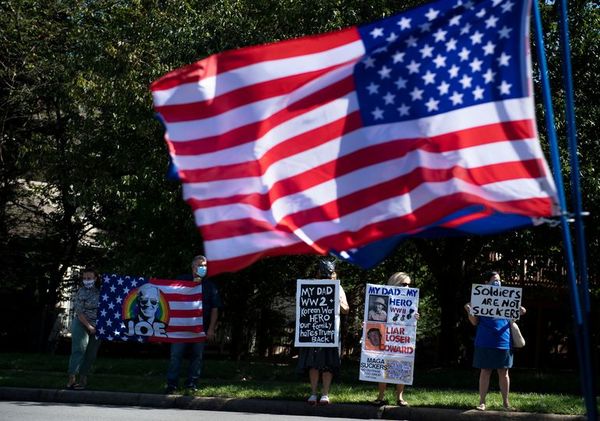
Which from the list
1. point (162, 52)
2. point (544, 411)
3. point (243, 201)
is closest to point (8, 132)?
point (162, 52)

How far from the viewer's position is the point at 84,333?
16531 mm

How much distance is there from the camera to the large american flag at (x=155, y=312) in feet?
54.0

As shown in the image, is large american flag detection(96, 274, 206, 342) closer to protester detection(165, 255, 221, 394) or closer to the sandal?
protester detection(165, 255, 221, 394)

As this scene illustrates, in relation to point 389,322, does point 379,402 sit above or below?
below

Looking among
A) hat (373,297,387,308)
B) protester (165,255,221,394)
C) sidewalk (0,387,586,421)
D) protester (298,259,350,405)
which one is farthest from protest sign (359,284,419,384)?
protester (165,255,221,394)

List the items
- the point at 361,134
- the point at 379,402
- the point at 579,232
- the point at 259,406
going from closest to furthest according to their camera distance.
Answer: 1. the point at 579,232
2. the point at 361,134
3. the point at 379,402
4. the point at 259,406

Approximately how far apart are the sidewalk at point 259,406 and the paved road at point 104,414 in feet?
1.26

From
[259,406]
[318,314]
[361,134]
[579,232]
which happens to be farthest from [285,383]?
[579,232]

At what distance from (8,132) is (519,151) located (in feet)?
92.9

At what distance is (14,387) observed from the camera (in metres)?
16.2

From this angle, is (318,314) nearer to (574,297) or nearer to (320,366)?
(320,366)

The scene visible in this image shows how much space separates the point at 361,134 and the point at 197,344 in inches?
428

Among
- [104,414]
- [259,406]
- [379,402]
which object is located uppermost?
[379,402]

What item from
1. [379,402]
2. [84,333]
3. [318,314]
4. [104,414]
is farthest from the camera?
[84,333]
